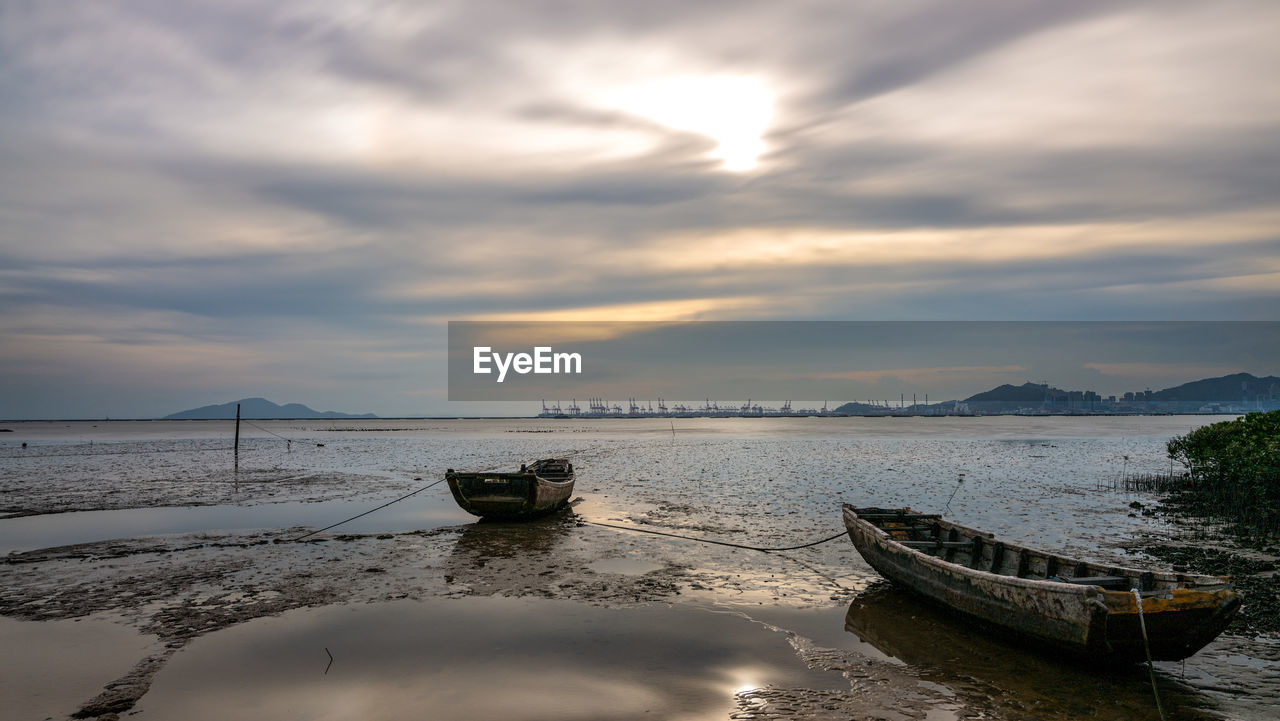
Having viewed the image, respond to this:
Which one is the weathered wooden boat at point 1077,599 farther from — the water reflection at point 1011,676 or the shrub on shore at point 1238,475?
the shrub on shore at point 1238,475

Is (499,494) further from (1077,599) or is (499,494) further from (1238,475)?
(1238,475)

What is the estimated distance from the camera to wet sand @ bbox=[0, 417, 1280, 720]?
8742 mm

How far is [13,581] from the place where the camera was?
1489cm

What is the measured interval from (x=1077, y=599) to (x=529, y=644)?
310 inches

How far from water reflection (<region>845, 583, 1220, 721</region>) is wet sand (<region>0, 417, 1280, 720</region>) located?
0.13 ft

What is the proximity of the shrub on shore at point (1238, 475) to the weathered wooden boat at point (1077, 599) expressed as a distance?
13.3 metres

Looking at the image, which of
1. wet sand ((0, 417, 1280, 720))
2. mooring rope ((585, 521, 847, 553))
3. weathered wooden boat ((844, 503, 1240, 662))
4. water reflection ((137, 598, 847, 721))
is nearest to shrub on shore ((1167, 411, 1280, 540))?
mooring rope ((585, 521, 847, 553))

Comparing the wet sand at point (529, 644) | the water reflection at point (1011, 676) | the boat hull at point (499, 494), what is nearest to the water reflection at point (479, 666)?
the wet sand at point (529, 644)

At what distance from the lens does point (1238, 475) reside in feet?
77.8

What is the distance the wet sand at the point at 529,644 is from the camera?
28.7ft

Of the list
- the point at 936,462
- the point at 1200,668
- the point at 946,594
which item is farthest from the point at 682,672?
the point at 936,462

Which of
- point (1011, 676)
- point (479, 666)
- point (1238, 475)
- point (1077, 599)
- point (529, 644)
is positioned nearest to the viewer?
point (1077, 599)

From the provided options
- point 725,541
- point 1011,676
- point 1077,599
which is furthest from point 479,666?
point 725,541

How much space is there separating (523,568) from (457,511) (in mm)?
10974
